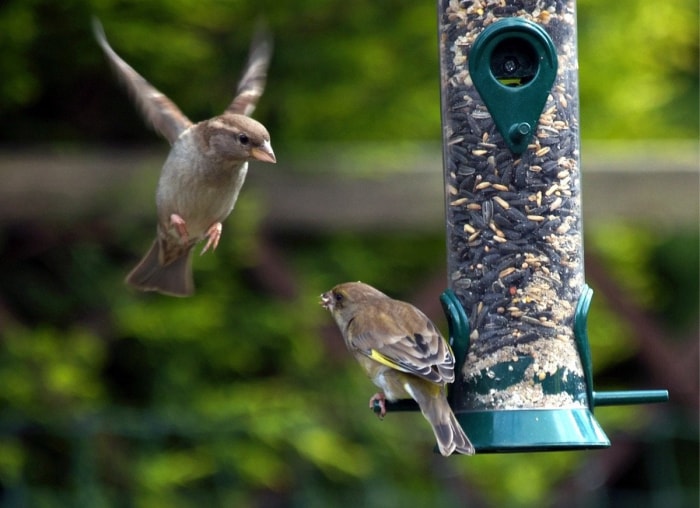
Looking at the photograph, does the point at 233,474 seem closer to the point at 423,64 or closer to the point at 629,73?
the point at 423,64

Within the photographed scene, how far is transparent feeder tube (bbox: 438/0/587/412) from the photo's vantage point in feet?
16.8

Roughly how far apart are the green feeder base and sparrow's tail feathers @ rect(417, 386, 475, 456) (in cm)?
10

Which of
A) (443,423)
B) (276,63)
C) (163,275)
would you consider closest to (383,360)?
(443,423)

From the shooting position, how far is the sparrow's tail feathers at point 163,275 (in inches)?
222

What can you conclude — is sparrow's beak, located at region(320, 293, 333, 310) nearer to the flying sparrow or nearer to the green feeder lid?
the flying sparrow

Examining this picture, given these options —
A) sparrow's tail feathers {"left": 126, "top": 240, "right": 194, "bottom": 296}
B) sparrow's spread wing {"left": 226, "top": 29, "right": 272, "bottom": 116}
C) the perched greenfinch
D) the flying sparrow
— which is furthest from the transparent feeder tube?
sparrow's tail feathers {"left": 126, "top": 240, "right": 194, "bottom": 296}

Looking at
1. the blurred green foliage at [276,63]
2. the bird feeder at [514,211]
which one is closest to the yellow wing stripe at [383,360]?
the bird feeder at [514,211]

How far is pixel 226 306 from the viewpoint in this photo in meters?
7.50

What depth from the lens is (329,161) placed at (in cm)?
751

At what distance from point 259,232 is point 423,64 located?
139cm

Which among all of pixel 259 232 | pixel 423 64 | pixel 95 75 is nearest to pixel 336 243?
pixel 259 232

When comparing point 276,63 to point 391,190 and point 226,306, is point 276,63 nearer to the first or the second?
point 391,190

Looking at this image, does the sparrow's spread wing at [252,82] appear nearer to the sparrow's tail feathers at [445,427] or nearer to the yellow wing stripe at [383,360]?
the yellow wing stripe at [383,360]

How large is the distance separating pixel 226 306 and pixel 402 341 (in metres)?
2.47
